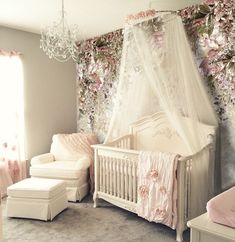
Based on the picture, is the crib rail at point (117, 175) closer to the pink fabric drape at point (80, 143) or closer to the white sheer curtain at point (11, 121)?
the pink fabric drape at point (80, 143)

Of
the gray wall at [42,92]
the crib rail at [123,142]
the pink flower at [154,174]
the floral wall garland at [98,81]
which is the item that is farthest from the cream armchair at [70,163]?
the pink flower at [154,174]

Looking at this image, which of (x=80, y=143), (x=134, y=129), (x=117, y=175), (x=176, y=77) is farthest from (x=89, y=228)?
(x=176, y=77)

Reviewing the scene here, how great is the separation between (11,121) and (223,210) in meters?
3.26

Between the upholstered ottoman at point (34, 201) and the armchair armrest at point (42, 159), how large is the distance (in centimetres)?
73

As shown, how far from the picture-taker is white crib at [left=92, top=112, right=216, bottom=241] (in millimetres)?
2768

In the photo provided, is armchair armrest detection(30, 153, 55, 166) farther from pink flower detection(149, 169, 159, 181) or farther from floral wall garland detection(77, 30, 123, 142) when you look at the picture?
pink flower detection(149, 169, 159, 181)

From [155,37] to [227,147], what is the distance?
4.72 feet

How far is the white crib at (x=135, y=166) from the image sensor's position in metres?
2.77

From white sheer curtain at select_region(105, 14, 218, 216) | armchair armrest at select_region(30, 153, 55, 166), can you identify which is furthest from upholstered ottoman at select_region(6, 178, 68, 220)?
white sheer curtain at select_region(105, 14, 218, 216)

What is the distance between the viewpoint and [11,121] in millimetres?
4109

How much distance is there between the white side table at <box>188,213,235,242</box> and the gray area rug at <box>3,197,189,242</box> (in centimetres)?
107

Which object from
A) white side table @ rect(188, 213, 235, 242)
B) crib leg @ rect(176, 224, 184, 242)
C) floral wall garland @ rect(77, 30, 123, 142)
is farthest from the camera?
floral wall garland @ rect(77, 30, 123, 142)

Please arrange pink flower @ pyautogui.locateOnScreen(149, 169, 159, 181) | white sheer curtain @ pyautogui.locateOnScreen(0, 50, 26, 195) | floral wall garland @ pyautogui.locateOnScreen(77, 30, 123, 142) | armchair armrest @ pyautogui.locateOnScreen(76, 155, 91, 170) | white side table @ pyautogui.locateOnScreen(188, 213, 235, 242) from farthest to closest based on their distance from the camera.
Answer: floral wall garland @ pyautogui.locateOnScreen(77, 30, 123, 142) < white sheer curtain @ pyautogui.locateOnScreen(0, 50, 26, 195) < armchair armrest @ pyautogui.locateOnScreen(76, 155, 91, 170) < pink flower @ pyautogui.locateOnScreen(149, 169, 159, 181) < white side table @ pyautogui.locateOnScreen(188, 213, 235, 242)

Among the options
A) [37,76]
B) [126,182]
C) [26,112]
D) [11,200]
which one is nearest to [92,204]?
[126,182]
